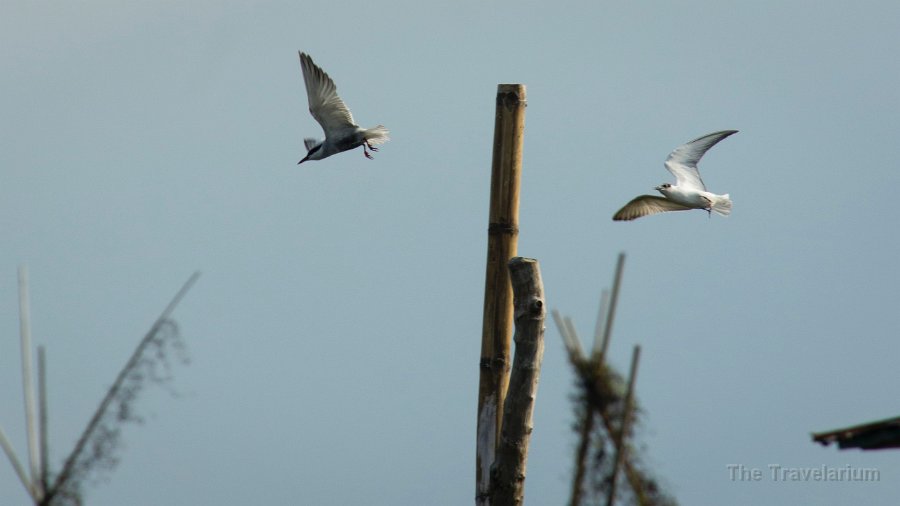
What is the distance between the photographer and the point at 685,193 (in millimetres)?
11344

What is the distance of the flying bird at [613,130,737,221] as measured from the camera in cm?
1139

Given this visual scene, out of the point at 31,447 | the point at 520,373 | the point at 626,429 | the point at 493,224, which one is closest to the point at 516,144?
the point at 493,224

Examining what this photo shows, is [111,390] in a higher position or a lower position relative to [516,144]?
lower

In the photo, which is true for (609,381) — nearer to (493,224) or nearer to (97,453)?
(493,224)

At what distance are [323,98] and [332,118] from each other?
0.20 meters

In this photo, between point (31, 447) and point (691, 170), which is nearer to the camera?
point (31, 447)

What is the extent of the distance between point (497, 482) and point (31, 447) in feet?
10.7

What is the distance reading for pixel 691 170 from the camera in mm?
11914

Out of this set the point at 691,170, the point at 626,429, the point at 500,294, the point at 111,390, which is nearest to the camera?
the point at 626,429

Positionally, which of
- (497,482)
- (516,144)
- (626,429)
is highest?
(516,144)

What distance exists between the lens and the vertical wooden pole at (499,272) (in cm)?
899

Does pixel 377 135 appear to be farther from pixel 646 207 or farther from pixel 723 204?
pixel 723 204

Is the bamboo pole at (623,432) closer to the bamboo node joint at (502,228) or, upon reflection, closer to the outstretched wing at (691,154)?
the bamboo node joint at (502,228)

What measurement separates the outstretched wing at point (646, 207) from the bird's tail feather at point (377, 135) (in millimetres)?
2677
